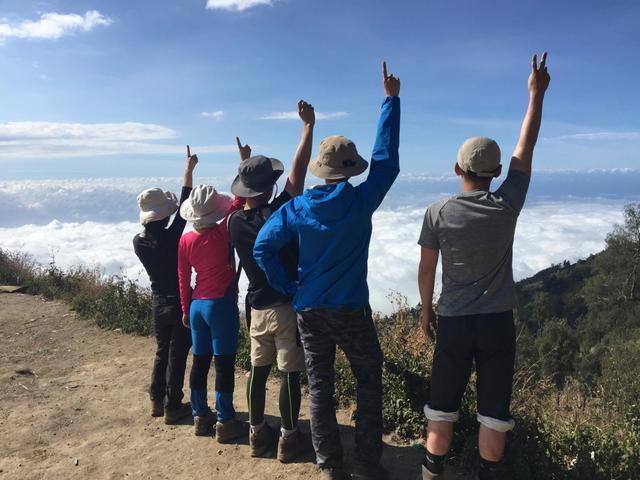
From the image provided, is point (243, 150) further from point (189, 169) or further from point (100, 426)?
point (100, 426)

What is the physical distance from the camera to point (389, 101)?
3.13m

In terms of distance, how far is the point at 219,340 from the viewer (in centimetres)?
391

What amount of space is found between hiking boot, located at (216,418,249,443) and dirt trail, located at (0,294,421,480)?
8 cm

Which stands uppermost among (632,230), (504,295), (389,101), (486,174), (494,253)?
(389,101)

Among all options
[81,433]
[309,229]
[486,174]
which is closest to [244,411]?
[81,433]

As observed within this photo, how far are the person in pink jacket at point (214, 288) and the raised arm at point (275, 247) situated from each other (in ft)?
2.70

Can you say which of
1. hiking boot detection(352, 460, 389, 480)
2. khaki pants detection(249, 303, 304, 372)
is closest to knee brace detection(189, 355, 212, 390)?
khaki pants detection(249, 303, 304, 372)

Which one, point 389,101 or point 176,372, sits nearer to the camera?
point 389,101

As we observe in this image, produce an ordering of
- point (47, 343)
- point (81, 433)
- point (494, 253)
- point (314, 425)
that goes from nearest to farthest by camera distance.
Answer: point (494, 253)
point (314, 425)
point (81, 433)
point (47, 343)

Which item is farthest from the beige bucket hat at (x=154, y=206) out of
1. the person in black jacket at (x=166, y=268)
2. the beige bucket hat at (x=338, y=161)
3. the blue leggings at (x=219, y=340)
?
the beige bucket hat at (x=338, y=161)

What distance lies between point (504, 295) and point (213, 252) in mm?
2272

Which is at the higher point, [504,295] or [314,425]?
[504,295]

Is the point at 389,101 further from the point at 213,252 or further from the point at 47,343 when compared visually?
the point at 47,343

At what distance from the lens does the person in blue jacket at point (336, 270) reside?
2.97 meters
